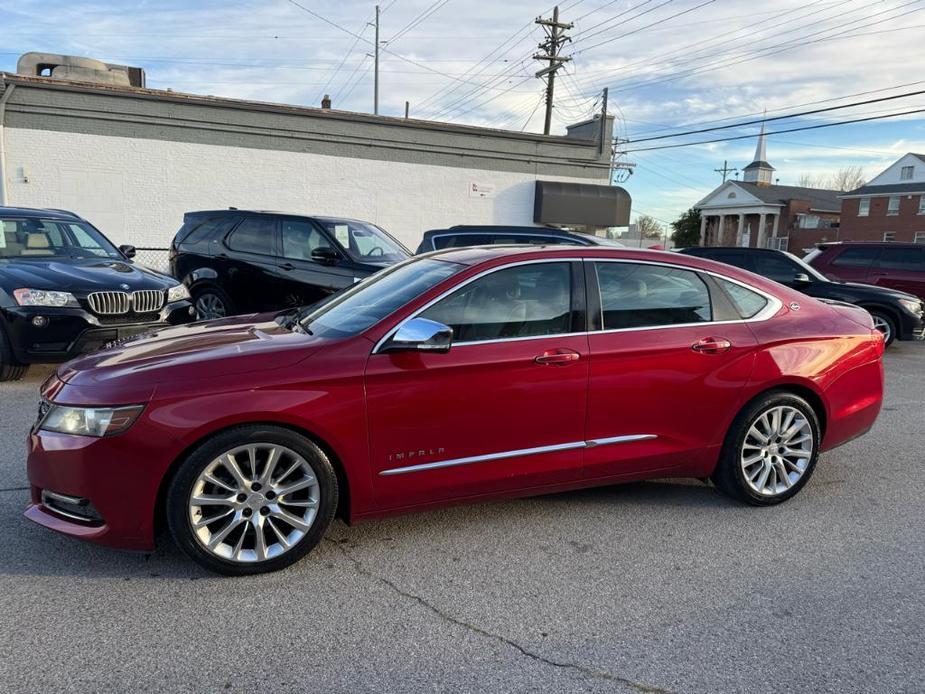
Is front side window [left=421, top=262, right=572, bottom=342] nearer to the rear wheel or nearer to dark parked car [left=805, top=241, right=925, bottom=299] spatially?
the rear wheel

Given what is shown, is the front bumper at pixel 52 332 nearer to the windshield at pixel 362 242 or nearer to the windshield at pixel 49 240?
the windshield at pixel 49 240

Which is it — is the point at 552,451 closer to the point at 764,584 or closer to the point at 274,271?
the point at 764,584

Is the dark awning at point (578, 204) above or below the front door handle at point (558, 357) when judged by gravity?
above

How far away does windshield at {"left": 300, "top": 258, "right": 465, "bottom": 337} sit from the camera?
141 inches

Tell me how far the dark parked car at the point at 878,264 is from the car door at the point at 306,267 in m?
8.80

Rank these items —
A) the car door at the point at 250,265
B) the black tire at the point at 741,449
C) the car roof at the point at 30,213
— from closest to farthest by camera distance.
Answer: the black tire at the point at 741,449 < the car roof at the point at 30,213 < the car door at the point at 250,265

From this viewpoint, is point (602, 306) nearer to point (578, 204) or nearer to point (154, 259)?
point (154, 259)

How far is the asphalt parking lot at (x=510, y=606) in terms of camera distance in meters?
2.57

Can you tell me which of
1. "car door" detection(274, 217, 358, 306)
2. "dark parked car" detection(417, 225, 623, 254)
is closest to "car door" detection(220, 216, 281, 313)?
"car door" detection(274, 217, 358, 306)

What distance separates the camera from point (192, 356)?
3.28 m

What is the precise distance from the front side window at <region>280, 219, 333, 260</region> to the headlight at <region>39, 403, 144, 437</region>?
240 inches

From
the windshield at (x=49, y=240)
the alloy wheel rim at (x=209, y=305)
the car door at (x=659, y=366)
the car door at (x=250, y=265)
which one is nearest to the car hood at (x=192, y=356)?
the car door at (x=659, y=366)

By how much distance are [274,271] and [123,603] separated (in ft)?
21.6

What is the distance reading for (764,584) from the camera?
130 inches
